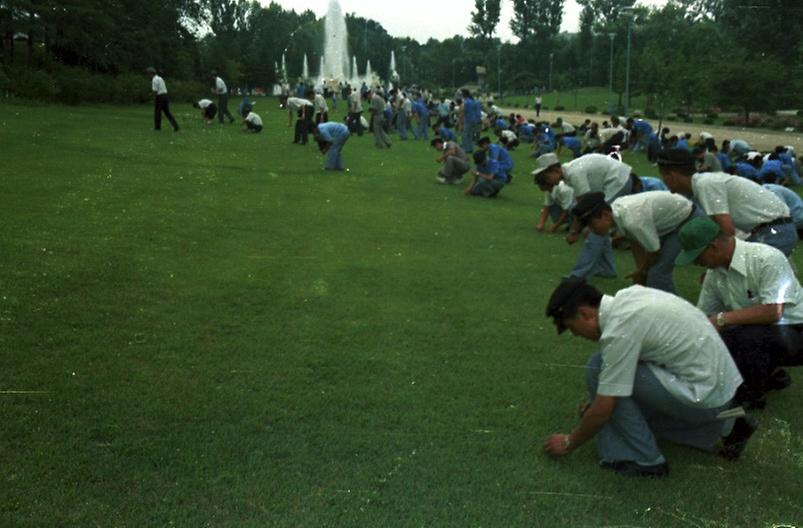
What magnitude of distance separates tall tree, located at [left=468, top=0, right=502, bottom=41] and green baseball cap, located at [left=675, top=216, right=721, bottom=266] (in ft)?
354

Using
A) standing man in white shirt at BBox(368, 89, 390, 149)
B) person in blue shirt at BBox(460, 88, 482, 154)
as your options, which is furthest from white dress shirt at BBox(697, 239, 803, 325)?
standing man in white shirt at BBox(368, 89, 390, 149)

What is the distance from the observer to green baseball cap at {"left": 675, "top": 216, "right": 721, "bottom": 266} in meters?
4.68

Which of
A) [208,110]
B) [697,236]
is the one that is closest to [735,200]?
[697,236]

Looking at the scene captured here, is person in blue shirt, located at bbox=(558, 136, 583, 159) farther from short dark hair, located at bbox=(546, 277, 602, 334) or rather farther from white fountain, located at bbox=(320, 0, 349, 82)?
white fountain, located at bbox=(320, 0, 349, 82)

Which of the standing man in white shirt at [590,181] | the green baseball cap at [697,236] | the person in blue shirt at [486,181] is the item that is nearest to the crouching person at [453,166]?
the person in blue shirt at [486,181]

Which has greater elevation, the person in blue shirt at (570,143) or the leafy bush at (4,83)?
the leafy bush at (4,83)

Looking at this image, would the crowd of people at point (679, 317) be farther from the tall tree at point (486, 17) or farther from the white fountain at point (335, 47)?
the tall tree at point (486, 17)

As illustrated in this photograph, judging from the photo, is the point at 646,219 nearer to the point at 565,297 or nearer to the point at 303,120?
the point at 565,297

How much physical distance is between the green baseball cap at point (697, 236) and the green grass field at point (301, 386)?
1.19 m

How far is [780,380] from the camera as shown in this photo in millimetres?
5414

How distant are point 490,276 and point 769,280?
3.90 meters

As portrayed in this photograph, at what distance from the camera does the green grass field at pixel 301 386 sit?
12.1 feet

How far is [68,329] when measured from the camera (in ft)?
18.8

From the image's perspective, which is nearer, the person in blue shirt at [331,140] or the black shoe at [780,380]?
the black shoe at [780,380]
